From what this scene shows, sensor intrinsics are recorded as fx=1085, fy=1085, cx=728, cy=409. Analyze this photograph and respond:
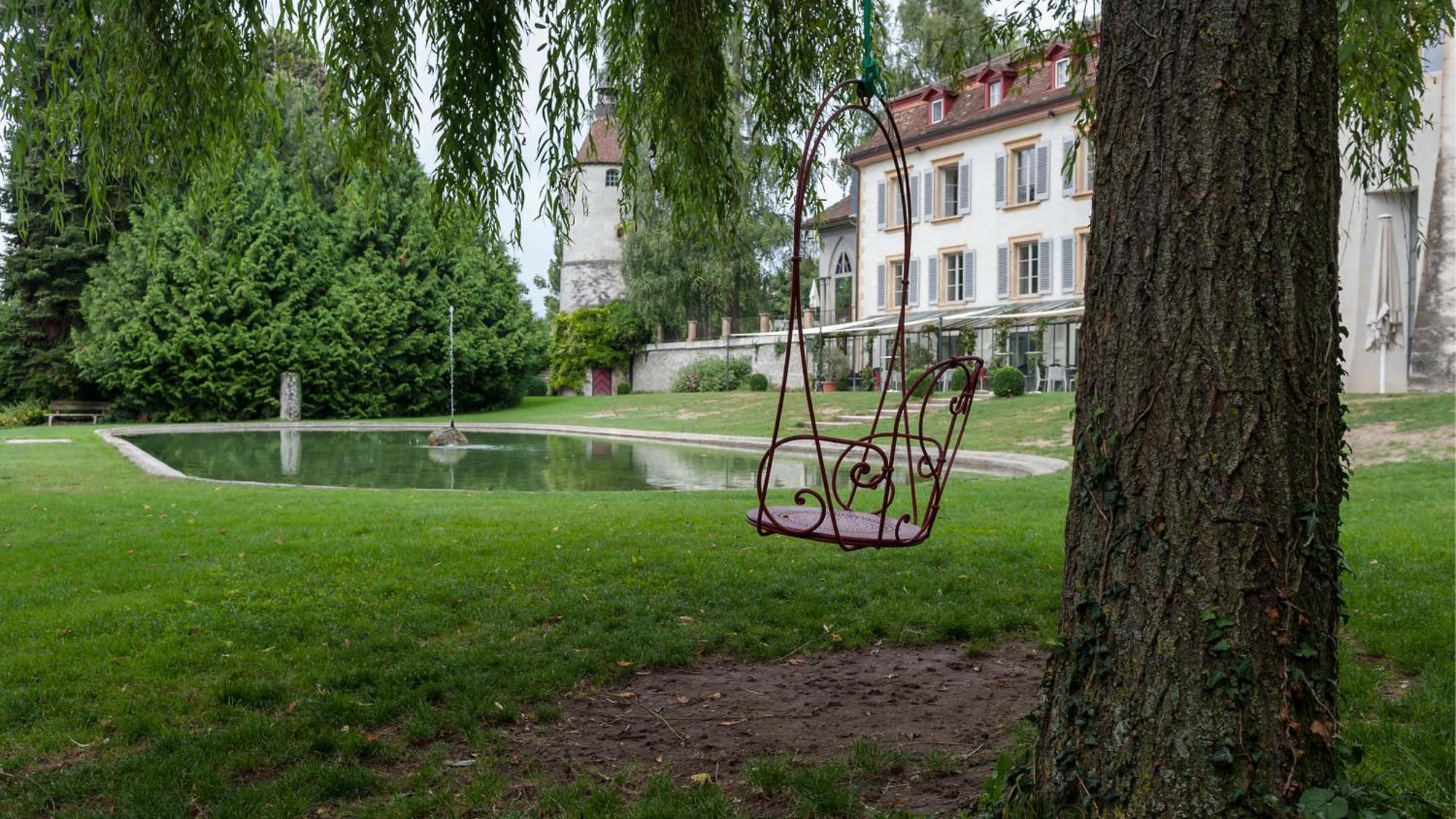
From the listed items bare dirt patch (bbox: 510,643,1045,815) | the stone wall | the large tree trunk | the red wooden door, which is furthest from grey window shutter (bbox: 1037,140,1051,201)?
the large tree trunk

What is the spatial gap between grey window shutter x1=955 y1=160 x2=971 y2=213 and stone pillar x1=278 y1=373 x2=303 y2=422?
63.8ft

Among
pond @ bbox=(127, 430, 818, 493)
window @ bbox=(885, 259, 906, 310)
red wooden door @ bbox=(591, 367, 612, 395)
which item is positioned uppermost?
window @ bbox=(885, 259, 906, 310)

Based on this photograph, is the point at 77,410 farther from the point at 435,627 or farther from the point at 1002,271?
the point at 435,627

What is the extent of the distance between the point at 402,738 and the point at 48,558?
13.7 feet

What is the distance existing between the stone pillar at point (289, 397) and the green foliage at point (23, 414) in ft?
19.1

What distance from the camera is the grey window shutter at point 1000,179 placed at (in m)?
29.6

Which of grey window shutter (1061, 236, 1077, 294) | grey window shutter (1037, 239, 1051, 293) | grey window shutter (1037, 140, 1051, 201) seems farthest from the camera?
grey window shutter (1037, 239, 1051, 293)

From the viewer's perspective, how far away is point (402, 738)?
12.1 ft

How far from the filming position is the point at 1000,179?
1170 inches

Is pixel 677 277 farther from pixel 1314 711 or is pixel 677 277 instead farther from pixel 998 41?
pixel 1314 711

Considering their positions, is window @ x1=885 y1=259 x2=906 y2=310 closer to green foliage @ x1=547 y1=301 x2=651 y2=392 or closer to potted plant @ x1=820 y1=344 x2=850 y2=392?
potted plant @ x1=820 y1=344 x2=850 y2=392

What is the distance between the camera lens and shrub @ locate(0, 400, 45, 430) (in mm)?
27328

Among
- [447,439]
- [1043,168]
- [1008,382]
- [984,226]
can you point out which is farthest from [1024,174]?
[447,439]

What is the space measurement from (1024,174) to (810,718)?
27.5 m
